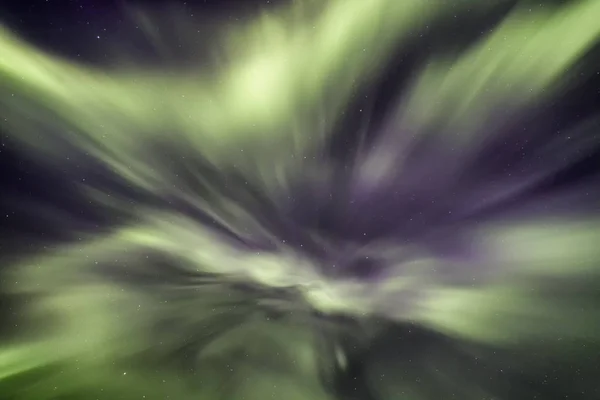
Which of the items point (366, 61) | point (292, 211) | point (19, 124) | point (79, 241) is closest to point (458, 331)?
point (292, 211)

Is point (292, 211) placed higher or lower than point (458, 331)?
higher

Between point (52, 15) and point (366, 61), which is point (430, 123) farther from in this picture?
point (52, 15)

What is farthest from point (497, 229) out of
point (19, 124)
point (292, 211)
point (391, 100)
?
point (19, 124)

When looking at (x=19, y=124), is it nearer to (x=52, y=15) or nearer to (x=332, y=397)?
(x=52, y=15)

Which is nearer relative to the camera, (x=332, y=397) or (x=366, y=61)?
(x=366, y=61)

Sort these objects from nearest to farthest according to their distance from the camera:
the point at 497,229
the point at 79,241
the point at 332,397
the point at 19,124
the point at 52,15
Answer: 1. the point at 52,15
2. the point at 19,124
3. the point at 497,229
4. the point at 79,241
5. the point at 332,397

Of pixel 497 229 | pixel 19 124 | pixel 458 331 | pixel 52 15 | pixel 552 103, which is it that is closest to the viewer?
pixel 52 15

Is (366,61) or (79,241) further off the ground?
(366,61)

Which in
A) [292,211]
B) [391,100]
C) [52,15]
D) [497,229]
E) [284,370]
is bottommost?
[284,370]

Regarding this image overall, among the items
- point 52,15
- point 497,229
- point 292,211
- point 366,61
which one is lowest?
point 497,229
